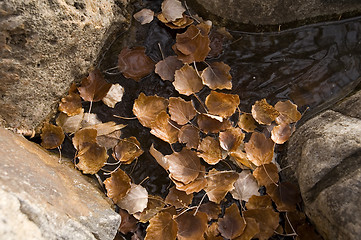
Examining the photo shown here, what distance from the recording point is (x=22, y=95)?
5.63 ft

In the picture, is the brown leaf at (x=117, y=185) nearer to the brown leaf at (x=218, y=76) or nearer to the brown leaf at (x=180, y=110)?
the brown leaf at (x=180, y=110)

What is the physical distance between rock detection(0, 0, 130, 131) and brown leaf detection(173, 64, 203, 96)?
0.41 meters

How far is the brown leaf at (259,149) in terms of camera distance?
6.00ft

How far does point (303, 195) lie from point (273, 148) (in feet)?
0.86

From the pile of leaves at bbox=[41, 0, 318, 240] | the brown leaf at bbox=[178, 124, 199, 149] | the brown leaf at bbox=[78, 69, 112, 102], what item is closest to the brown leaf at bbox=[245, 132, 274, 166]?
the pile of leaves at bbox=[41, 0, 318, 240]

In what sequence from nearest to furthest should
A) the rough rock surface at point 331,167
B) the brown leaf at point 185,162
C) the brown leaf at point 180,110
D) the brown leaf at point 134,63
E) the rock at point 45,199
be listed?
the rock at point 45,199, the rough rock surface at point 331,167, the brown leaf at point 185,162, the brown leaf at point 180,110, the brown leaf at point 134,63

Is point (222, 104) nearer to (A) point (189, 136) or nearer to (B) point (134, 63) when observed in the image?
(A) point (189, 136)

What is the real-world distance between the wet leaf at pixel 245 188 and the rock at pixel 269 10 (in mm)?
813

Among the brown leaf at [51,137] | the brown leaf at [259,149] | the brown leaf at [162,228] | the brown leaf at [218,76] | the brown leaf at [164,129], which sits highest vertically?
the brown leaf at [218,76]

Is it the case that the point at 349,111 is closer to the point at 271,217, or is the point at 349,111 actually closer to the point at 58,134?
the point at 271,217

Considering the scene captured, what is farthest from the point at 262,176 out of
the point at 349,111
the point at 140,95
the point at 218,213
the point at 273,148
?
the point at 140,95

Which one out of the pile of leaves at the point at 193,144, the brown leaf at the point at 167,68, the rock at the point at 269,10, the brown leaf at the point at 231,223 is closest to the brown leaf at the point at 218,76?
the pile of leaves at the point at 193,144

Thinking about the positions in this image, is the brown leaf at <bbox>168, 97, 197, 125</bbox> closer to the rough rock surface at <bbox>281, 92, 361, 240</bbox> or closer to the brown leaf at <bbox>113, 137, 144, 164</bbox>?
the brown leaf at <bbox>113, 137, 144, 164</bbox>

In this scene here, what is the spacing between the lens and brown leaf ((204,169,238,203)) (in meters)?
1.78
